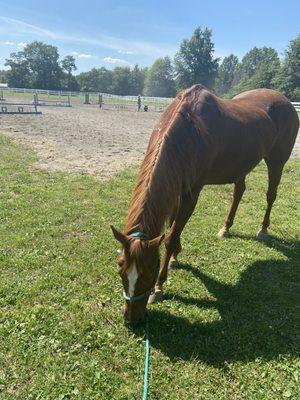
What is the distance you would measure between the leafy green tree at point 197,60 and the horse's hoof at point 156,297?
267 feet

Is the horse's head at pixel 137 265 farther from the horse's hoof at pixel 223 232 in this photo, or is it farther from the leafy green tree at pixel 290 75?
the leafy green tree at pixel 290 75

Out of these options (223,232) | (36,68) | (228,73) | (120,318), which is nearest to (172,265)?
(120,318)

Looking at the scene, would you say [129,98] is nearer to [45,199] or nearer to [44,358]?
[45,199]

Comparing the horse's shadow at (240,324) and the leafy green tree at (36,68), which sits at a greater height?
the leafy green tree at (36,68)

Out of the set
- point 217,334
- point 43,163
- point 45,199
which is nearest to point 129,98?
point 43,163

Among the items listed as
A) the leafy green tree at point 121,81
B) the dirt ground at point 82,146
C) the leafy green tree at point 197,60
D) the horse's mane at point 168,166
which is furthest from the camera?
the leafy green tree at point 121,81

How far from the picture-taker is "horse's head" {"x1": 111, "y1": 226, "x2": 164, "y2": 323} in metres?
2.90

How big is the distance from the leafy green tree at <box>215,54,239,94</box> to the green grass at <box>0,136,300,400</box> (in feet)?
382

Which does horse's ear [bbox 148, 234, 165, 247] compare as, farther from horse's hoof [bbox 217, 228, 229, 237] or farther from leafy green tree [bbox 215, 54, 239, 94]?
leafy green tree [bbox 215, 54, 239, 94]

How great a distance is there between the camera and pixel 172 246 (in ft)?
13.9

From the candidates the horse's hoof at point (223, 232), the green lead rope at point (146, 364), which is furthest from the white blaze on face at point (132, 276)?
the horse's hoof at point (223, 232)

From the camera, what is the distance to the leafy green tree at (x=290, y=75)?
5075cm

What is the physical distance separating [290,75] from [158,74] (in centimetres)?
5061

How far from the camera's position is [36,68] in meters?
76.8
